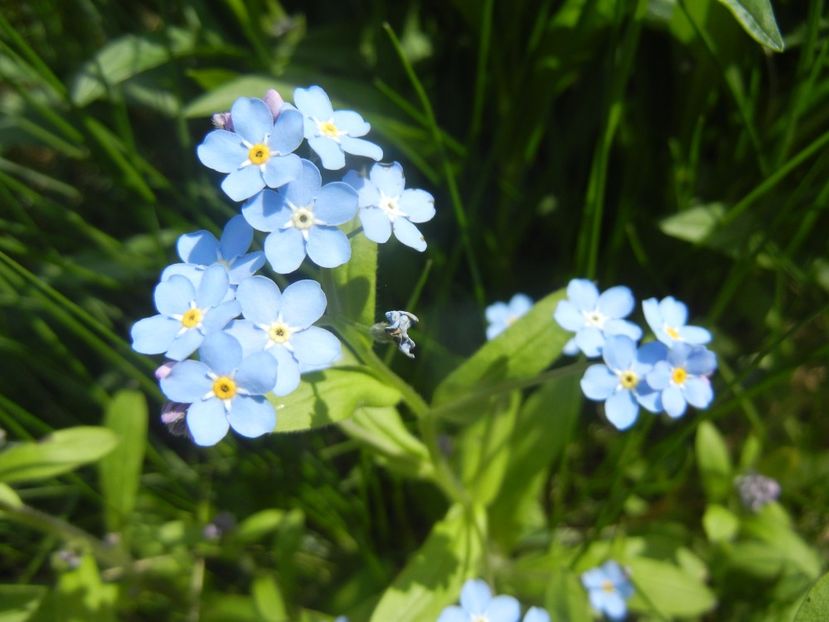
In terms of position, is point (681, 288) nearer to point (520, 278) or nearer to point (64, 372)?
point (520, 278)

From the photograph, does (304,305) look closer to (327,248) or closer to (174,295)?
(327,248)

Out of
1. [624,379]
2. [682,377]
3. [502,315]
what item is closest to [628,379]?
[624,379]

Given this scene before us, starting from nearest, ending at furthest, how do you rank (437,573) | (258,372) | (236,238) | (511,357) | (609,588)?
(258,372) < (236,238) < (511,357) < (437,573) < (609,588)

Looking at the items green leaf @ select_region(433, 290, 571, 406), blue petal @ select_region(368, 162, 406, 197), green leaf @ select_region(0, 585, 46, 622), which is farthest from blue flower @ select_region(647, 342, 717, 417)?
green leaf @ select_region(0, 585, 46, 622)

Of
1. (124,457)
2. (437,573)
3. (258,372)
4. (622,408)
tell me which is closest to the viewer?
(258,372)

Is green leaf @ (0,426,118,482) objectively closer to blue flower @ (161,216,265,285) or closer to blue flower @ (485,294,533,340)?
blue flower @ (161,216,265,285)

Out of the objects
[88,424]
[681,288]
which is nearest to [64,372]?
[88,424]
